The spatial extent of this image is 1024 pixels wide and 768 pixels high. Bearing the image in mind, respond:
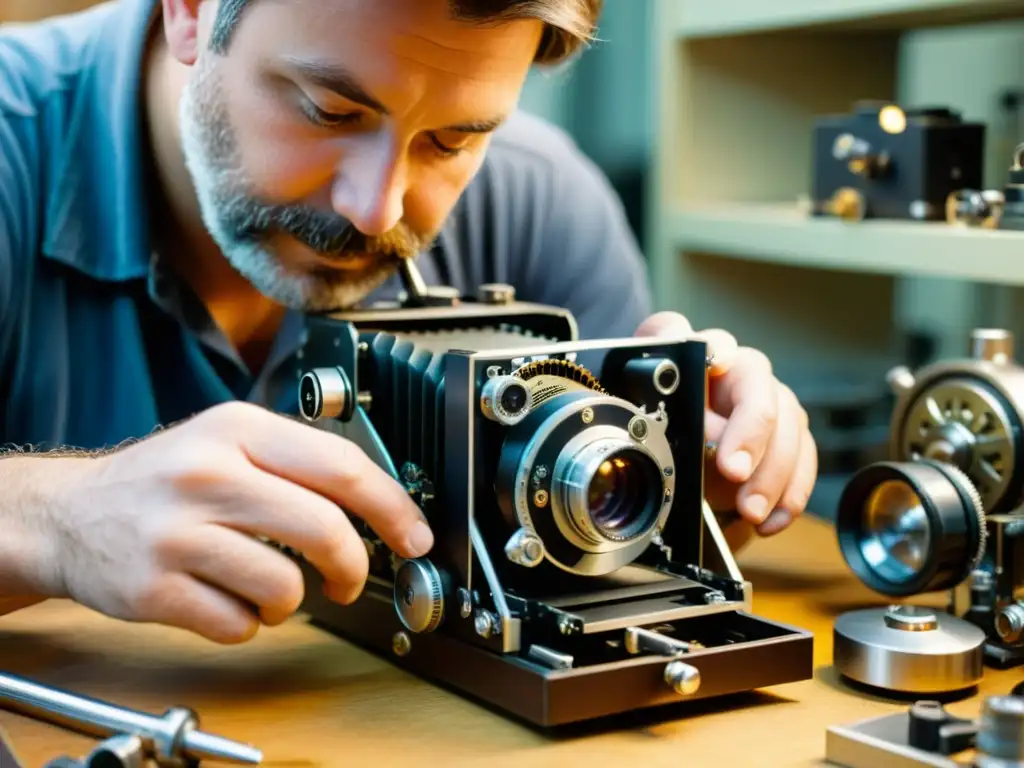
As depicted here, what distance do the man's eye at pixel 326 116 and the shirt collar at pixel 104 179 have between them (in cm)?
31

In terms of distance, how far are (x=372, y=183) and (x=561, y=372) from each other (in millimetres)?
240

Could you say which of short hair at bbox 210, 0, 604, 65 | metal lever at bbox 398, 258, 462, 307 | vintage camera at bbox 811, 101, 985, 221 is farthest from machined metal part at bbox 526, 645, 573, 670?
vintage camera at bbox 811, 101, 985, 221

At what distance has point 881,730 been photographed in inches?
33.2

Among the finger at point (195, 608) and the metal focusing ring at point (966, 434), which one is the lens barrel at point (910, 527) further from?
the finger at point (195, 608)

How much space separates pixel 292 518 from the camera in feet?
2.94

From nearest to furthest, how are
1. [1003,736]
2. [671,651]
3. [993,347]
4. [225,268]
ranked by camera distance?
[1003,736]
[671,651]
[993,347]
[225,268]

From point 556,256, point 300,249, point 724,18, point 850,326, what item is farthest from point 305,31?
point 850,326

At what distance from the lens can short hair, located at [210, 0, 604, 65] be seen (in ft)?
3.57

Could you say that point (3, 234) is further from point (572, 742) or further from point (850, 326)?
point (850, 326)

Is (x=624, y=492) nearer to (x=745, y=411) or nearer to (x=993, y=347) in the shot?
(x=745, y=411)

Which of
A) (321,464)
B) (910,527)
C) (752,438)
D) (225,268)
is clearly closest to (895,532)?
(910,527)

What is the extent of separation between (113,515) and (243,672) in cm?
16

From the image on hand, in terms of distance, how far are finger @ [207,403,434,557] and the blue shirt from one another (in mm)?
476

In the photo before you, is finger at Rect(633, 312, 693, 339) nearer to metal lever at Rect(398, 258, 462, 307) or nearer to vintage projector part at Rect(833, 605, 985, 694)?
metal lever at Rect(398, 258, 462, 307)
